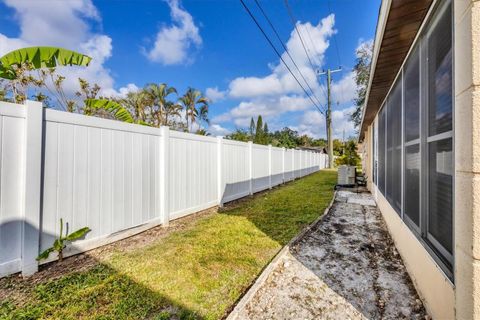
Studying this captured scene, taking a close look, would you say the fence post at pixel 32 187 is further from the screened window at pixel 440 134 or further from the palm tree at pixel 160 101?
the palm tree at pixel 160 101

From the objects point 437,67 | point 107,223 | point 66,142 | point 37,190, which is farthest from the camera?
point 107,223

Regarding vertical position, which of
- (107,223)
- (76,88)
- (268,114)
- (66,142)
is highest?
(268,114)

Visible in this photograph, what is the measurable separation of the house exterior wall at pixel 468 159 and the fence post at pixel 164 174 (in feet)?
14.2

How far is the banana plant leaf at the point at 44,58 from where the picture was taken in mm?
3498

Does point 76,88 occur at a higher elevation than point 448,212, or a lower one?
higher

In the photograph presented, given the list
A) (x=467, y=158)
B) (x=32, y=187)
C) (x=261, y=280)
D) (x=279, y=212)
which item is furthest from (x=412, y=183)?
(x=32, y=187)

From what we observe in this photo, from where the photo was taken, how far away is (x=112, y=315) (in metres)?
2.06

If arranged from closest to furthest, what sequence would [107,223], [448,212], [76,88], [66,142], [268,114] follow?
[448,212] < [66,142] < [107,223] < [76,88] < [268,114]

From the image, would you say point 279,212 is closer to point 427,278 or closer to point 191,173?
point 191,173

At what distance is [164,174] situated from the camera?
459 centimetres

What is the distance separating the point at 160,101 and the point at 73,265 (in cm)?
2074

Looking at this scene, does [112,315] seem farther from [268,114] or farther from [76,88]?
[268,114]

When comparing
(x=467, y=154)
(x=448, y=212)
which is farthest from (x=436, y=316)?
(x=467, y=154)

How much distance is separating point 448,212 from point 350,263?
5.56 ft
